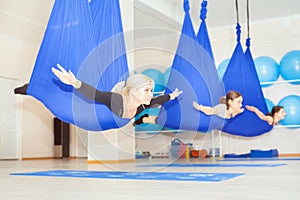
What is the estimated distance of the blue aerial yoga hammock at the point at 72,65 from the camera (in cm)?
299

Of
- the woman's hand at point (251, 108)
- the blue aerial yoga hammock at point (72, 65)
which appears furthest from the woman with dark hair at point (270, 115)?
the blue aerial yoga hammock at point (72, 65)

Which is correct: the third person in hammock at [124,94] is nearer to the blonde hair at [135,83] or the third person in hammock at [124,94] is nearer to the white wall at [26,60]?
the blonde hair at [135,83]

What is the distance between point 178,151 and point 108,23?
14.7 feet

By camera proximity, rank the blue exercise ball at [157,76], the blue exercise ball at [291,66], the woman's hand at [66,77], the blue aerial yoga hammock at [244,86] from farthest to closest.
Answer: the blue exercise ball at [291,66] < the blue exercise ball at [157,76] < the blue aerial yoga hammock at [244,86] < the woman's hand at [66,77]

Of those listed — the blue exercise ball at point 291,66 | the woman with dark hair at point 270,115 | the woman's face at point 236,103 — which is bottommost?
the woman with dark hair at point 270,115

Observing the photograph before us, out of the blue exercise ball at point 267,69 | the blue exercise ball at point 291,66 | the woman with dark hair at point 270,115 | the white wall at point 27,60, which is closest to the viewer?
the woman with dark hair at point 270,115

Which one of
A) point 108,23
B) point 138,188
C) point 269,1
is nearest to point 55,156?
point 269,1

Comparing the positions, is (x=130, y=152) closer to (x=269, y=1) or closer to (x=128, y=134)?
(x=128, y=134)

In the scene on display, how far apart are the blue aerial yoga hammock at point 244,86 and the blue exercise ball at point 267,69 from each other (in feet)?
4.91

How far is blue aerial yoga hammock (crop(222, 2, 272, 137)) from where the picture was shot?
5.14 meters

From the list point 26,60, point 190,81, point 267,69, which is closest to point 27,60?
point 26,60

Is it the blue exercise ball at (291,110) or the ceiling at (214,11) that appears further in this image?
the ceiling at (214,11)

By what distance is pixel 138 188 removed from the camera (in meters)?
2.10

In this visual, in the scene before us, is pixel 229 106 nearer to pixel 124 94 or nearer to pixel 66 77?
pixel 124 94
